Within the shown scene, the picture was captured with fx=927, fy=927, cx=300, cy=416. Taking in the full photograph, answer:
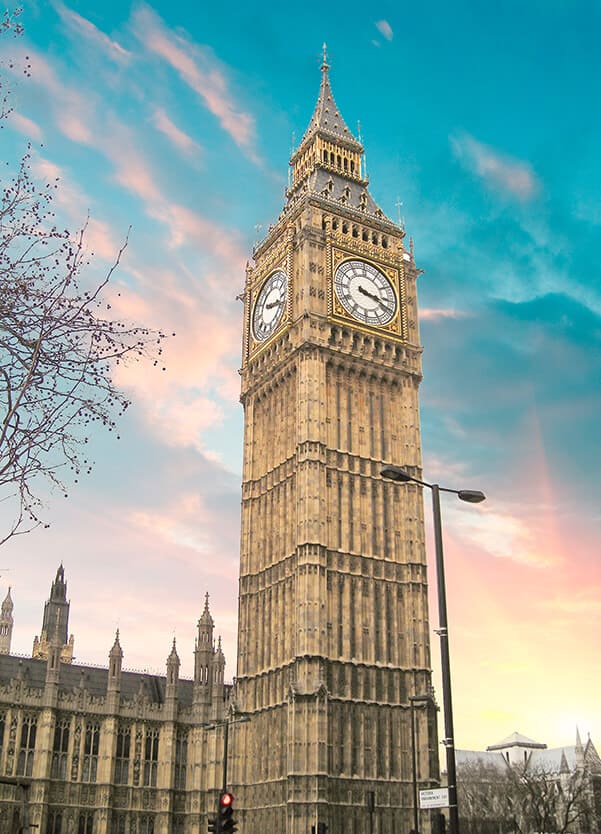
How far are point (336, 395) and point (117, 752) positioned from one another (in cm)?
3003

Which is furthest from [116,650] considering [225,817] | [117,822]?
[225,817]

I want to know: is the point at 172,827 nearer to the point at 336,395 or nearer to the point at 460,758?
the point at 336,395

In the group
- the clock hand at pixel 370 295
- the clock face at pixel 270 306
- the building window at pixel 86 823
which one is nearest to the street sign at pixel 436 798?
the building window at pixel 86 823

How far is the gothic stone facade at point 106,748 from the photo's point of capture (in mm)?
62844

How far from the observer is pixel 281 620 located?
63.5m

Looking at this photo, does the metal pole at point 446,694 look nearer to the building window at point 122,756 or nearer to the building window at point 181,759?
the building window at point 122,756

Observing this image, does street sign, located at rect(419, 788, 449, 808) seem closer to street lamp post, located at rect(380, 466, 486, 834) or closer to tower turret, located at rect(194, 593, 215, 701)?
street lamp post, located at rect(380, 466, 486, 834)

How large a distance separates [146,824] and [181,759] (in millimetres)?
5007

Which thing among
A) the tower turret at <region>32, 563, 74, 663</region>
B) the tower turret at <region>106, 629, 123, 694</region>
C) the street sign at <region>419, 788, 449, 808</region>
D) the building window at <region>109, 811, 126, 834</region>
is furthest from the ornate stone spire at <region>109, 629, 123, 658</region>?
the street sign at <region>419, 788, 449, 808</region>

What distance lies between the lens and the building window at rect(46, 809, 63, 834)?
62125mm

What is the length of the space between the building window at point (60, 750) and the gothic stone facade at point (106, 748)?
0.23 ft

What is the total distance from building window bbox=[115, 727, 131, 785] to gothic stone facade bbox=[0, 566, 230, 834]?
7 cm

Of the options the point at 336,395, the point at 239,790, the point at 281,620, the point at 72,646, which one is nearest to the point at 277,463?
the point at 336,395

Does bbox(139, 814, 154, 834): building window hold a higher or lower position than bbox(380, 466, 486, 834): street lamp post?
lower
